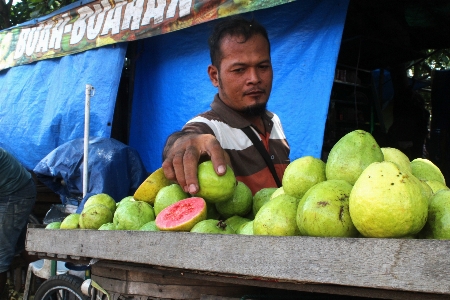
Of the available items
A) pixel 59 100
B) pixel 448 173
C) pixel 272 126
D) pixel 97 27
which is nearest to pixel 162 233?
pixel 272 126

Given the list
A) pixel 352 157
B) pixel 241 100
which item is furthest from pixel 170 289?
Result: pixel 241 100

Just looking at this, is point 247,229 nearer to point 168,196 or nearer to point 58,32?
point 168,196

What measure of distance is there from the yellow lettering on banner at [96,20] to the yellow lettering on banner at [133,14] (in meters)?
0.38

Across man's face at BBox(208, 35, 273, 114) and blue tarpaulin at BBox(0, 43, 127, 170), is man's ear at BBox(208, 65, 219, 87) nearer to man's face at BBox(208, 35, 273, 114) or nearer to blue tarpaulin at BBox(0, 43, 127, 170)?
man's face at BBox(208, 35, 273, 114)

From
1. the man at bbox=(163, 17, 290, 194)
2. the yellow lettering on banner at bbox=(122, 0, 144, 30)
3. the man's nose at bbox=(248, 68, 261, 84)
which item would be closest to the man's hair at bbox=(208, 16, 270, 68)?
the man at bbox=(163, 17, 290, 194)

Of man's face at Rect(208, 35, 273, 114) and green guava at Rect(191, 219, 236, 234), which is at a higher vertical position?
man's face at Rect(208, 35, 273, 114)

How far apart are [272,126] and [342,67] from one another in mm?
3070

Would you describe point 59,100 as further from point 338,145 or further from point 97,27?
point 338,145

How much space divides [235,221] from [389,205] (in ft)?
2.44

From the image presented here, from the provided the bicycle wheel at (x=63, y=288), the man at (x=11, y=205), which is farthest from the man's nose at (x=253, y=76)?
the man at (x=11, y=205)

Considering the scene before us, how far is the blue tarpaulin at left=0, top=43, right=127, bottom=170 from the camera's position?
4996 millimetres

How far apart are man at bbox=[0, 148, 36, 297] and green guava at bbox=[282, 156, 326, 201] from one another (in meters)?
4.12

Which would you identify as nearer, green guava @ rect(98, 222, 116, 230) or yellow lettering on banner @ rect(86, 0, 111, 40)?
green guava @ rect(98, 222, 116, 230)

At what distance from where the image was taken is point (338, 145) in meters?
1.38
